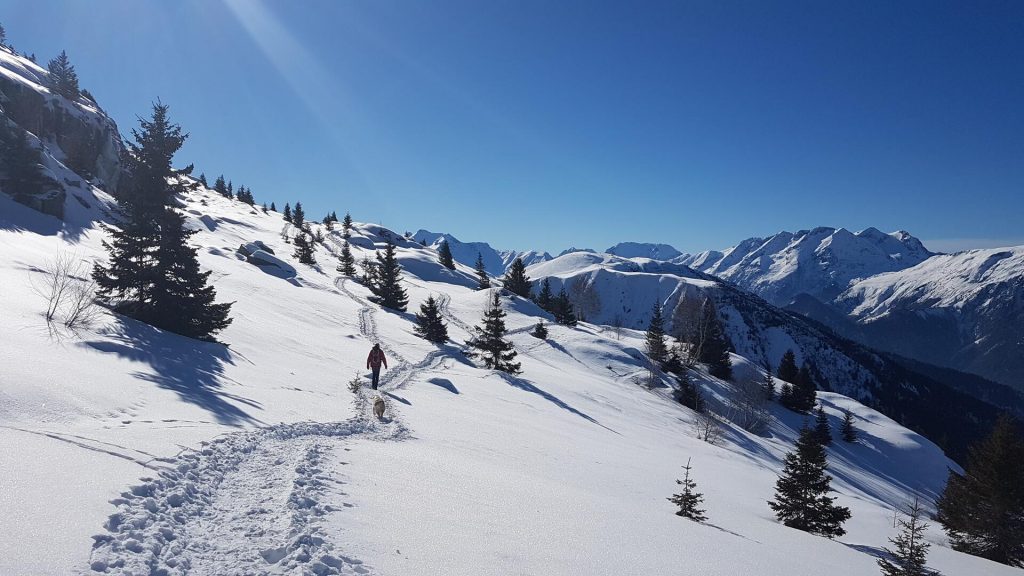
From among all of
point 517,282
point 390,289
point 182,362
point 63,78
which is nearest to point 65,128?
point 63,78

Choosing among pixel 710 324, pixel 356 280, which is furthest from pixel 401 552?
pixel 710 324

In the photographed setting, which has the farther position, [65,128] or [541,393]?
[65,128]

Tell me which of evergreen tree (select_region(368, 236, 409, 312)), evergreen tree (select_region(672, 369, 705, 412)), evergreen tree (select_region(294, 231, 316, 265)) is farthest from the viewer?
evergreen tree (select_region(294, 231, 316, 265))

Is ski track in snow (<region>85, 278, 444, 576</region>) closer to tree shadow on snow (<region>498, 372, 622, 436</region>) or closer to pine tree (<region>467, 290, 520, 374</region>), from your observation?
tree shadow on snow (<region>498, 372, 622, 436</region>)

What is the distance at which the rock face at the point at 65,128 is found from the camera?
50.3 m

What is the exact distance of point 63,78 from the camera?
243ft

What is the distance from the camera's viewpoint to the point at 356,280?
206 ft

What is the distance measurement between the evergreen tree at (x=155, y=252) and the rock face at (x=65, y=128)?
3303 centimetres

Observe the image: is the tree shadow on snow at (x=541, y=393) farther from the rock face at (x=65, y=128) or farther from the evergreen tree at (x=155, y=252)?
the rock face at (x=65, y=128)

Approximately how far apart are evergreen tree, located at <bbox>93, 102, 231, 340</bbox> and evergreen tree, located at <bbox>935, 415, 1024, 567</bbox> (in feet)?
104

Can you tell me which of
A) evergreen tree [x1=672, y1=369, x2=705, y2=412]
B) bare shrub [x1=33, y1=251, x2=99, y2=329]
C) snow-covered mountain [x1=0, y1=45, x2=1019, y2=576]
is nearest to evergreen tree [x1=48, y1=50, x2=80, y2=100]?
snow-covered mountain [x1=0, y1=45, x2=1019, y2=576]

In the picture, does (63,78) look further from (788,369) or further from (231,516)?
(788,369)

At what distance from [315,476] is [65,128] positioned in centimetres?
8571

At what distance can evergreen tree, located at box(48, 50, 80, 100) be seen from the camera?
71375 mm
